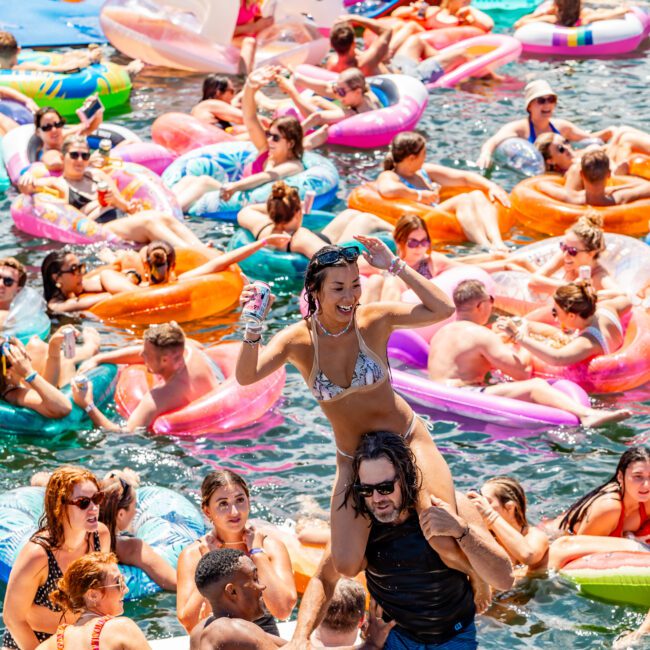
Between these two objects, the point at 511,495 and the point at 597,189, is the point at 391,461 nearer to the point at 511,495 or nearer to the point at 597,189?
the point at 511,495

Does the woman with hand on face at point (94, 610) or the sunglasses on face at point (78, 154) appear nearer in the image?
the woman with hand on face at point (94, 610)

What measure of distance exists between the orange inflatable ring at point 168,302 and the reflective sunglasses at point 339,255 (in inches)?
190

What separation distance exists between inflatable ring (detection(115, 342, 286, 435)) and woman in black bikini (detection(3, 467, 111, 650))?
2399mm

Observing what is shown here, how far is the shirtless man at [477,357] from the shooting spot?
822 cm

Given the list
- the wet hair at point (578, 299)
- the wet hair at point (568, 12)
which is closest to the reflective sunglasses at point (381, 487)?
the wet hair at point (578, 299)

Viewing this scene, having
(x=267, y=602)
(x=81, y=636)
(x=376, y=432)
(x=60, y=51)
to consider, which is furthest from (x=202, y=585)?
(x=60, y=51)

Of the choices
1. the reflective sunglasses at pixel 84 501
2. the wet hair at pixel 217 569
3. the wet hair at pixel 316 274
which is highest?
the wet hair at pixel 316 274

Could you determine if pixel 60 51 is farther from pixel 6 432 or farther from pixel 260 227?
pixel 6 432

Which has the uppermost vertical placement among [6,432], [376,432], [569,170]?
[376,432]

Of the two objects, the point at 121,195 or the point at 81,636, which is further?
the point at 121,195

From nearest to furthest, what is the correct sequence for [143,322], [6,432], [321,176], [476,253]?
[6,432], [143,322], [476,253], [321,176]

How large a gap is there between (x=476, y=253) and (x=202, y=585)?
655 cm

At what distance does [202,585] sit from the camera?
4.70 metres

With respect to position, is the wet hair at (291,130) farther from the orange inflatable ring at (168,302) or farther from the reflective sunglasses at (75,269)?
the reflective sunglasses at (75,269)
